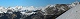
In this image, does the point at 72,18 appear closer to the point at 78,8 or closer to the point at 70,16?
the point at 70,16

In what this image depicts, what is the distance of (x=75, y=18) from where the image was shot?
5371 mm

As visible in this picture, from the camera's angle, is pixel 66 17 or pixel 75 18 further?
pixel 66 17

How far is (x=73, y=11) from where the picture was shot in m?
5.85

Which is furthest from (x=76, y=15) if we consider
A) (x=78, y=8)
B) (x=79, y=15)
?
(x=78, y=8)

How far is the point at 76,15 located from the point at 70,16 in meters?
0.17

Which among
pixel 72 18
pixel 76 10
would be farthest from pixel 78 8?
pixel 72 18

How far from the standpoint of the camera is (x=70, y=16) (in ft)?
18.6

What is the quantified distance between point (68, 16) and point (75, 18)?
0.36 m

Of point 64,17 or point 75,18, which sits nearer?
point 75,18

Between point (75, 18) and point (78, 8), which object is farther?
point (78, 8)

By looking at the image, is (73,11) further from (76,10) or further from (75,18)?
(75,18)

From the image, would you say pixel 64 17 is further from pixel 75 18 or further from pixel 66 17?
pixel 75 18

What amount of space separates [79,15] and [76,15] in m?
0.07

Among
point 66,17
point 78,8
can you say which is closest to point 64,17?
point 66,17
